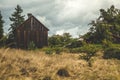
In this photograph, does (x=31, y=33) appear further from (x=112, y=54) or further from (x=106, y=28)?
(x=112, y=54)

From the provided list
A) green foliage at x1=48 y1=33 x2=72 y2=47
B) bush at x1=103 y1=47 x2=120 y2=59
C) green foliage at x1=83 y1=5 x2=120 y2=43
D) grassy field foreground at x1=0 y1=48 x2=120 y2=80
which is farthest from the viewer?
green foliage at x1=48 y1=33 x2=72 y2=47

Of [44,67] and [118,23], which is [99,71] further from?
[118,23]

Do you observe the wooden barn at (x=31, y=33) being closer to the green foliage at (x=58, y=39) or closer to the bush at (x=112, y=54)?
the green foliage at (x=58, y=39)

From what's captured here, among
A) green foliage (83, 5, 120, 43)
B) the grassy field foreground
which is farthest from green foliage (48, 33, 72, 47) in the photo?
the grassy field foreground

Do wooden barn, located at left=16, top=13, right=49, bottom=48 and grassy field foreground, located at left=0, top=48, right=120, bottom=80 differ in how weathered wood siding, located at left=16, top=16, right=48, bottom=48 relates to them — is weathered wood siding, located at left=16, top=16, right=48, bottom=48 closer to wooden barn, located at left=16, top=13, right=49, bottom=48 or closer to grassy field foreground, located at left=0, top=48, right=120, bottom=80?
wooden barn, located at left=16, top=13, right=49, bottom=48

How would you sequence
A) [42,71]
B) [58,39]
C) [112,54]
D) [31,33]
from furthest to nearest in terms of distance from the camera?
[31,33], [58,39], [112,54], [42,71]

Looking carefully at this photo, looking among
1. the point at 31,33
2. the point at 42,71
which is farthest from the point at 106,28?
the point at 42,71

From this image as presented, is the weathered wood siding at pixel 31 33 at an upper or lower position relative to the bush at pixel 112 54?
upper

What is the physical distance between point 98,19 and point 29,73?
109 feet

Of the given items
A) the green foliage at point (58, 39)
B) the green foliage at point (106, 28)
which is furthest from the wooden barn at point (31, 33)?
the green foliage at point (106, 28)

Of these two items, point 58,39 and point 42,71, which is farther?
point 58,39

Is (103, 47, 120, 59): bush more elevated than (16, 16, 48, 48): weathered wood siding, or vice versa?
(16, 16, 48, 48): weathered wood siding

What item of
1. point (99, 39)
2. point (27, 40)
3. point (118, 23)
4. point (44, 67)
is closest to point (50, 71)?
point (44, 67)

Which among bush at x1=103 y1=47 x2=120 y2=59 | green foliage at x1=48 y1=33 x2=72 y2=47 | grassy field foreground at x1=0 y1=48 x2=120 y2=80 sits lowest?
grassy field foreground at x1=0 y1=48 x2=120 y2=80
